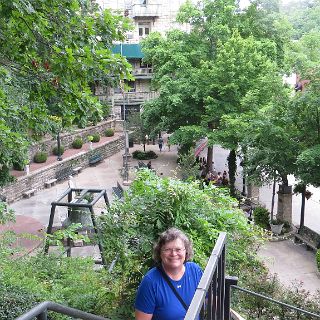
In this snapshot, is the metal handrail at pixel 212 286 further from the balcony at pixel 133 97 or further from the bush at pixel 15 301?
the balcony at pixel 133 97

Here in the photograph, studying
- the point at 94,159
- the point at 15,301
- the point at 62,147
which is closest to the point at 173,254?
the point at 15,301

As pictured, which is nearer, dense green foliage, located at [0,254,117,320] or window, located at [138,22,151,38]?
dense green foliage, located at [0,254,117,320]

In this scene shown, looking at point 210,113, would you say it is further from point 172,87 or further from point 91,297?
point 91,297

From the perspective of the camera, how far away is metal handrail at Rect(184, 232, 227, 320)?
1888 millimetres

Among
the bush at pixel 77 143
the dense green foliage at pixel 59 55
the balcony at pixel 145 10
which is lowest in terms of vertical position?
the bush at pixel 77 143

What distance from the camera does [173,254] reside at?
3.23 meters

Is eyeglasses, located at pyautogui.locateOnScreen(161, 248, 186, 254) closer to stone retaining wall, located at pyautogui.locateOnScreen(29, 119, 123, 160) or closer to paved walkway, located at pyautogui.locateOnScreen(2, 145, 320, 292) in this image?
paved walkway, located at pyautogui.locateOnScreen(2, 145, 320, 292)

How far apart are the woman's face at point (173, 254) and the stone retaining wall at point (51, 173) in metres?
20.0

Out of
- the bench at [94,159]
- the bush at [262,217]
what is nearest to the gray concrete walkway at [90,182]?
the bench at [94,159]

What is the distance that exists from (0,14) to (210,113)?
18.7 m

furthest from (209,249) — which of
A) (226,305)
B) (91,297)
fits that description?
(226,305)

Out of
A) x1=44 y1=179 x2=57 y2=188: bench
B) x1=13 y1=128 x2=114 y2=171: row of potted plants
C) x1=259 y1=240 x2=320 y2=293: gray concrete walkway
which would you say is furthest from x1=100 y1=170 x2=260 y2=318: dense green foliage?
x1=44 y1=179 x2=57 y2=188: bench

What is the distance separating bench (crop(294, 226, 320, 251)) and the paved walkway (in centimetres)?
28

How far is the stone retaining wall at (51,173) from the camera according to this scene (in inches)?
921
